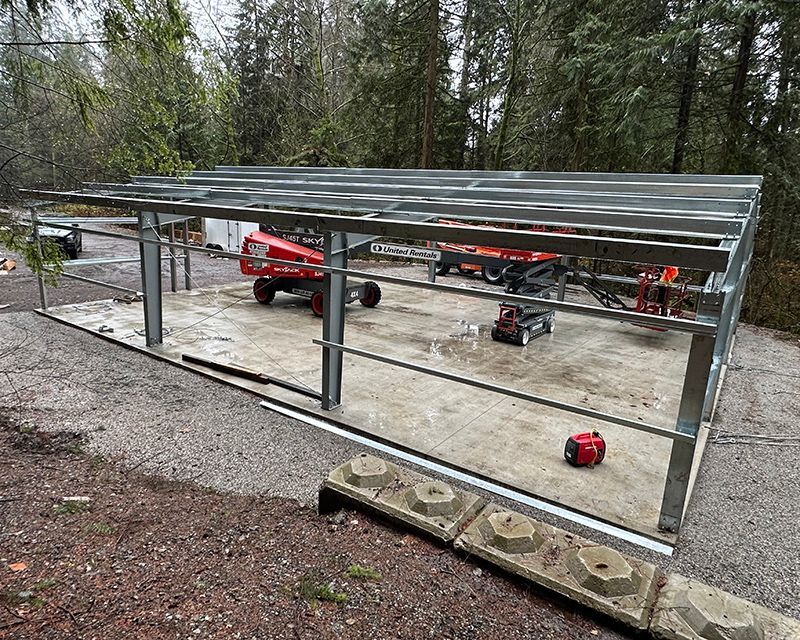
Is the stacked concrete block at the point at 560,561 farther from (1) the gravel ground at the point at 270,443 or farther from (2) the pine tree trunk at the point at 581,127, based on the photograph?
(2) the pine tree trunk at the point at 581,127

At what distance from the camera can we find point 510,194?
15.9ft

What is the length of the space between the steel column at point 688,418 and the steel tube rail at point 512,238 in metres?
0.45

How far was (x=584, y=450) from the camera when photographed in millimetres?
3658

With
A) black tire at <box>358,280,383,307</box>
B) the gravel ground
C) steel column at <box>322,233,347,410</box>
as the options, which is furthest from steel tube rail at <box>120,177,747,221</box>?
black tire at <box>358,280,383,307</box>

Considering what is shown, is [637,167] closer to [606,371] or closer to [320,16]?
[606,371]

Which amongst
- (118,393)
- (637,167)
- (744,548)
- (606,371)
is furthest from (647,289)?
(118,393)

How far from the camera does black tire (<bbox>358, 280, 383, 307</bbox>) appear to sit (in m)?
8.73

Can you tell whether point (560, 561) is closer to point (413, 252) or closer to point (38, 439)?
point (38, 439)

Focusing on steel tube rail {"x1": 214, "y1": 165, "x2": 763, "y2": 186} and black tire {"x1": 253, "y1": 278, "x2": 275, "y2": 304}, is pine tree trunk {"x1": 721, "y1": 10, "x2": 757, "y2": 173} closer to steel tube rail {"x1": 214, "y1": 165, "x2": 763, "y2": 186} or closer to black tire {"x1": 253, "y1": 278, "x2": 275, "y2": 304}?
steel tube rail {"x1": 214, "y1": 165, "x2": 763, "y2": 186}

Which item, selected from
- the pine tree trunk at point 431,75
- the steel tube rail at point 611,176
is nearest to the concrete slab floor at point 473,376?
the steel tube rail at point 611,176

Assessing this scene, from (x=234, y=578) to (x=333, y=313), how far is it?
2.45 m

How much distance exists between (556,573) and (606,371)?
4583mm

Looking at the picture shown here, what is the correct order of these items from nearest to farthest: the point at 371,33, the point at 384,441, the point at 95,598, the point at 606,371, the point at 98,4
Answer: the point at 95,598 < the point at 98,4 < the point at 384,441 < the point at 606,371 < the point at 371,33

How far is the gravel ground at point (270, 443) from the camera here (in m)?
2.85
